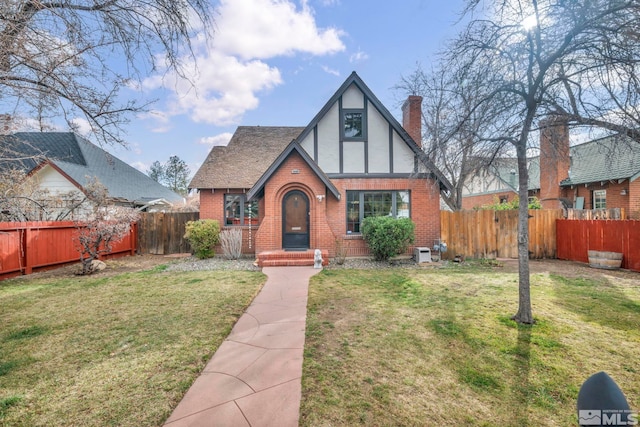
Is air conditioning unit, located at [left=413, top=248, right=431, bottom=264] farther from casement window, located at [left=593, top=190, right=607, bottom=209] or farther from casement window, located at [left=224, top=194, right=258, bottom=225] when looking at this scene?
casement window, located at [left=593, top=190, right=607, bottom=209]

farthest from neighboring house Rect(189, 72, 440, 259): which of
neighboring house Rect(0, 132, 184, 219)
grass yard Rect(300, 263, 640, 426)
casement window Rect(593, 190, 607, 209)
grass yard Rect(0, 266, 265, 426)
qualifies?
casement window Rect(593, 190, 607, 209)

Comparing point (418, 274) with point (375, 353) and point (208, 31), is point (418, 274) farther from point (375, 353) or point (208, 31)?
point (208, 31)

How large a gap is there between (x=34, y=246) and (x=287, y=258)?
334 inches

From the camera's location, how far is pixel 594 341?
14.5 ft

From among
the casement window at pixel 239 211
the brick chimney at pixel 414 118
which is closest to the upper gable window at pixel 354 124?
the brick chimney at pixel 414 118

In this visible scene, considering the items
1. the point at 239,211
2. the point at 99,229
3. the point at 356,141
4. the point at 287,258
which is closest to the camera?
the point at 99,229

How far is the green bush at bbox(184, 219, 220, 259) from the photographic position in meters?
12.4

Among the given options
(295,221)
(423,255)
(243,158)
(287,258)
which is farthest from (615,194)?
(243,158)

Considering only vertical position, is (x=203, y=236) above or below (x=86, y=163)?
below

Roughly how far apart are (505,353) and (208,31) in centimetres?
624

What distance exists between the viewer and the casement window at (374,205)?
1217 centimetres

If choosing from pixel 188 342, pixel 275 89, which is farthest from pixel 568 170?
pixel 188 342

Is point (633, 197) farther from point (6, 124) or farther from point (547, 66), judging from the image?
point (6, 124)

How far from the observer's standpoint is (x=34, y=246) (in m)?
9.87
